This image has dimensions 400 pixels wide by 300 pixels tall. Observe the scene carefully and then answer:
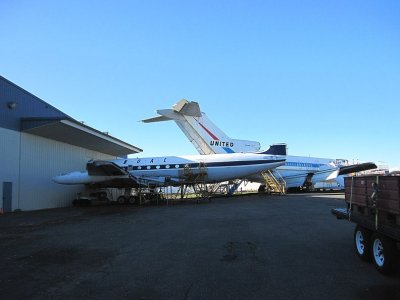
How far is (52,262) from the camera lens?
8406 mm

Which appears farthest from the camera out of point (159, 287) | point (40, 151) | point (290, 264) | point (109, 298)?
point (40, 151)

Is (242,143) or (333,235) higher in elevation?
(242,143)

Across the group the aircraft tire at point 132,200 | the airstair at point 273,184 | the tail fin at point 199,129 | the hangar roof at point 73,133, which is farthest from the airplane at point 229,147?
the aircraft tire at point 132,200

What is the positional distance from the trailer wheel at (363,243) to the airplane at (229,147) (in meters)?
23.2

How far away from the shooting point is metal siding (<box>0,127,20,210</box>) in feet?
73.9

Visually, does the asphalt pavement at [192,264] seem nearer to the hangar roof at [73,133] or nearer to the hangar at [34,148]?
the hangar at [34,148]

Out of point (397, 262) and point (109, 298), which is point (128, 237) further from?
point (397, 262)

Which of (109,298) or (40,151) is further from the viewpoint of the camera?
(40,151)

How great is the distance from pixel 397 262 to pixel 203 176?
22876mm

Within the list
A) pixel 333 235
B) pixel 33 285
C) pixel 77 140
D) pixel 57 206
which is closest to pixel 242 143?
pixel 77 140

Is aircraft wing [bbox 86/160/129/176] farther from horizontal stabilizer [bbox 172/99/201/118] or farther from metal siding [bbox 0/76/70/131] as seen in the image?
horizontal stabilizer [bbox 172/99/201/118]

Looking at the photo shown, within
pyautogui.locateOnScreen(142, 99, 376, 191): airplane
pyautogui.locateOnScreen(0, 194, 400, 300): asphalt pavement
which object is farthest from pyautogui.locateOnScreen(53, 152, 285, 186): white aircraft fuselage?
pyautogui.locateOnScreen(0, 194, 400, 300): asphalt pavement

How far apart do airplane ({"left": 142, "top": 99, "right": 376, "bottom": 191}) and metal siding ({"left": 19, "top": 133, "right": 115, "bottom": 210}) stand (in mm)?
8036

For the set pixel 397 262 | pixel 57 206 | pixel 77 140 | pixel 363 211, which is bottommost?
pixel 57 206
